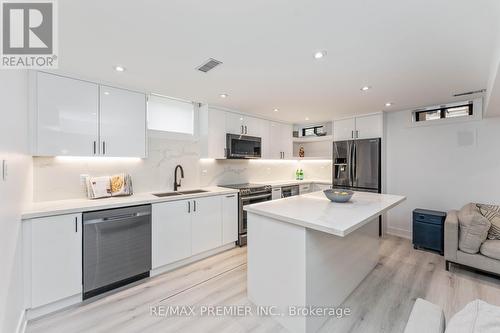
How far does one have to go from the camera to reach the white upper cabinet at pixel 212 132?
358 centimetres

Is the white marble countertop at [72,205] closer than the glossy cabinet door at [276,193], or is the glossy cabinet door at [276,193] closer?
the white marble countertop at [72,205]

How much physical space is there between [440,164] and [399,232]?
1.42 metres

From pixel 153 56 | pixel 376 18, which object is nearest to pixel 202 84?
pixel 153 56

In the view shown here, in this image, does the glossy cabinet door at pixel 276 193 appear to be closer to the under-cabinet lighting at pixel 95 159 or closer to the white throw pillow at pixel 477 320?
the under-cabinet lighting at pixel 95 159

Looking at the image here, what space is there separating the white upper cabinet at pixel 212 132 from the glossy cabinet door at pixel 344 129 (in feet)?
8.20

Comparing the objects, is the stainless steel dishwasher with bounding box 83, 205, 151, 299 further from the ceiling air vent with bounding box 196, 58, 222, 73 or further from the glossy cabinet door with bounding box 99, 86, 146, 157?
the ceiling air vent with bounding box 196, 58, 222, 73

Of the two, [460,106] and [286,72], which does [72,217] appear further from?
[460,106]

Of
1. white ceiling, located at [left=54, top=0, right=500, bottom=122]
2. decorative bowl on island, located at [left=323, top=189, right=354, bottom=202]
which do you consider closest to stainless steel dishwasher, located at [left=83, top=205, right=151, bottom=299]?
white ceiling, located at [left=54, top=0, right=500, bottom=122]

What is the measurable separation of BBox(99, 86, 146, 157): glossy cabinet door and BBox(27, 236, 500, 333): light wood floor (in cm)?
166

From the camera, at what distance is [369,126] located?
13.6ft

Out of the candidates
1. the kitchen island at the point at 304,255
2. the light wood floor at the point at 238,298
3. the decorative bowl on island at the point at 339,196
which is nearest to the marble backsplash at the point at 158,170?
the light wood floor at the point at 238,298

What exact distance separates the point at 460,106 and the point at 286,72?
3310 mm

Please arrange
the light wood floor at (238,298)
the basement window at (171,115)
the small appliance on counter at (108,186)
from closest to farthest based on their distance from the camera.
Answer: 1. the light wood floor at (238,298)
2. the small appliance on counter at (108,186)
3. the basement window at (171,115)

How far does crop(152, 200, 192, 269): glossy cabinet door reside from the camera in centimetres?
262
